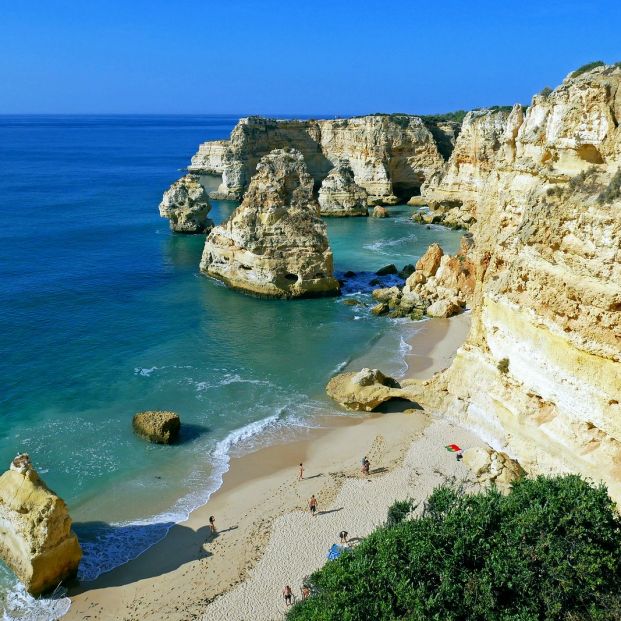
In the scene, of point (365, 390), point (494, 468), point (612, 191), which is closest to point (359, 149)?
point (365, 390)

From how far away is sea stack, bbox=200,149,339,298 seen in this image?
40.6 m

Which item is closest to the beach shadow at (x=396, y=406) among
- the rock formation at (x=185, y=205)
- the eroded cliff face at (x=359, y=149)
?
the rock formation at (x=185, y=205)

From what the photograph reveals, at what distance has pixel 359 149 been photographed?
260 ft

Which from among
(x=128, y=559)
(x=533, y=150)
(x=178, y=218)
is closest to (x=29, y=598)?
(x=128, y=559)

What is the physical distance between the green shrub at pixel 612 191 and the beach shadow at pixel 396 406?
1255 cm

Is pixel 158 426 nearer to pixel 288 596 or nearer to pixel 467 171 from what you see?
pixel 288 596

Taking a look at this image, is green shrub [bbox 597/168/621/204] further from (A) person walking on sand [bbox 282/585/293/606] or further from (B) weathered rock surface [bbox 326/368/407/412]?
(A) person walking on sand [bbox 282/585/293/606]

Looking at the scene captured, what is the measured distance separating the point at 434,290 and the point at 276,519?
2433 centimetres

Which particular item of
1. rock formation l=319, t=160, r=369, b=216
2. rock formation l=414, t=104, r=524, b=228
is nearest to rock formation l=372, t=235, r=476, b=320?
rock formation l=414, t=104, r=524, b=228

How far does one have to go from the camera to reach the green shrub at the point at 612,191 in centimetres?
1511

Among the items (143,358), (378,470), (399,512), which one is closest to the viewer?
(399,512)

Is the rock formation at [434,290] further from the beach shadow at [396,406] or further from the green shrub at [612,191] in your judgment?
the green shrub at [612,191]

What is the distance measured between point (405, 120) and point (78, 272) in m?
50.4

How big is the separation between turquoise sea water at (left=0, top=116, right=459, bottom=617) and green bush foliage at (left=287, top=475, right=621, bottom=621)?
8509mm
